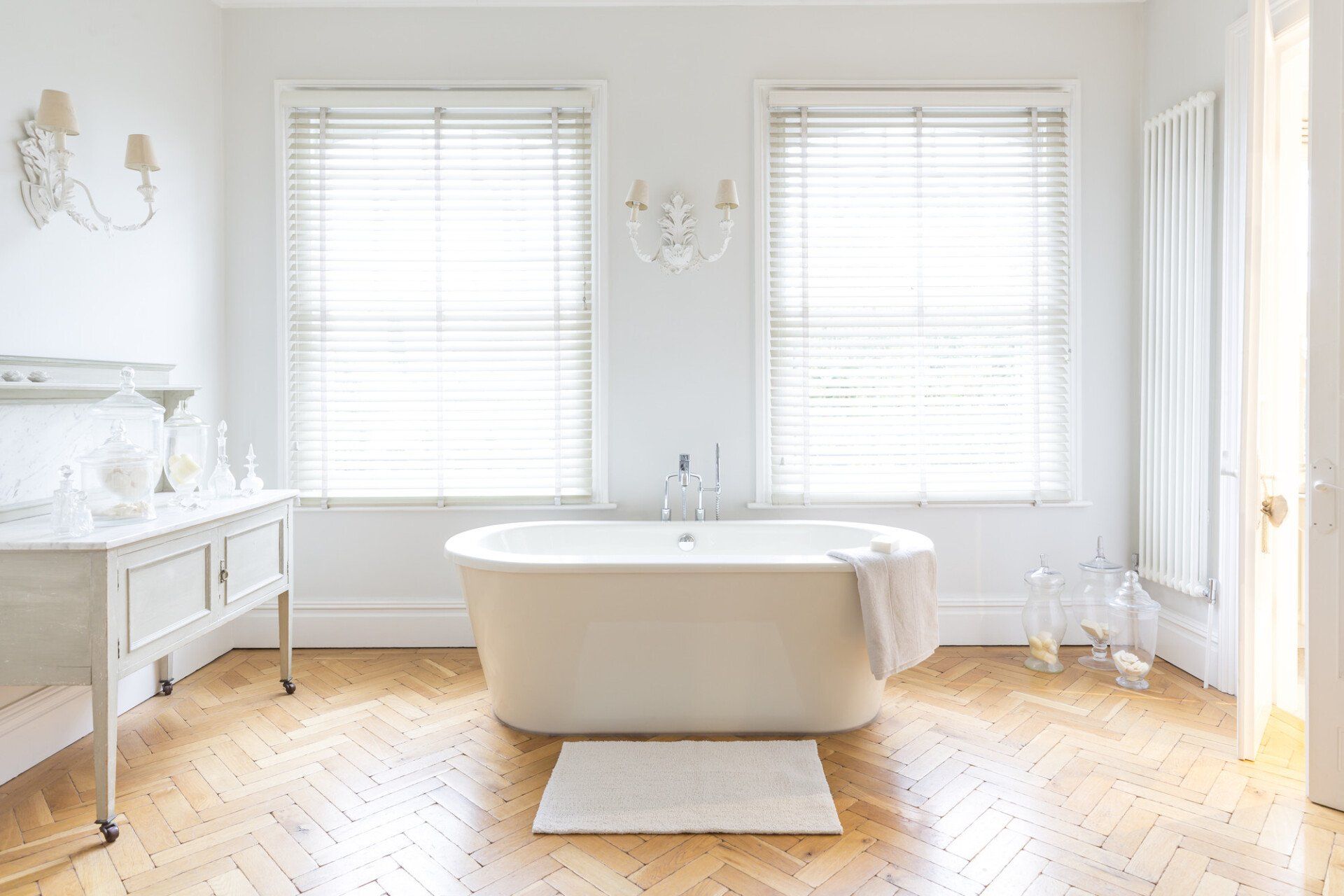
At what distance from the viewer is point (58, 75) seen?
2.37 metres

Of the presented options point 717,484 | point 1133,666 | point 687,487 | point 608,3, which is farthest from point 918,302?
point 608,3

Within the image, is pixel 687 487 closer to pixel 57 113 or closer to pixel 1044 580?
pixel 1044 580

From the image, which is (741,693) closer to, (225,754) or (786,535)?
(786,535)

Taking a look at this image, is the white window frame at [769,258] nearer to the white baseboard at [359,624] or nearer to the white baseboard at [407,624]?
the white baseboard at [407,624]

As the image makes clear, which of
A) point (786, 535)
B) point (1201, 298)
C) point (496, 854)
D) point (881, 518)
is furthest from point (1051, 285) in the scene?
point (496, 854)

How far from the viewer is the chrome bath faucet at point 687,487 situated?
321cm

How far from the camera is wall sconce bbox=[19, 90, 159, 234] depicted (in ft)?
7.03

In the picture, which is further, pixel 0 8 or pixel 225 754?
pixel 225 754

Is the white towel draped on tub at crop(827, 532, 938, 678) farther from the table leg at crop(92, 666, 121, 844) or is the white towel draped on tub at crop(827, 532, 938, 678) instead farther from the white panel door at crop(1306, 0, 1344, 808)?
the table leg at crop(92, 666, 121, 844)

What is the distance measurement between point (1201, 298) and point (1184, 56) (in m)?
1.02

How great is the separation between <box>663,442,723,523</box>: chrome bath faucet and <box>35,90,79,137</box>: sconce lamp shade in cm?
228

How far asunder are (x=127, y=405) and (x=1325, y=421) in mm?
3490

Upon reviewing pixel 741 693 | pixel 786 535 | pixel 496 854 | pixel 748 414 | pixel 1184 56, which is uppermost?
pixel 1184 56

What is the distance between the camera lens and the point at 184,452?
2.71 metres
